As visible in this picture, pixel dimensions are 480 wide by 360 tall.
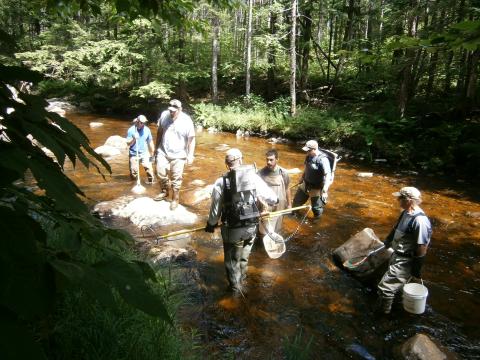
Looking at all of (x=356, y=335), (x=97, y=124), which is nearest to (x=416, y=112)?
(x=356, y=335)

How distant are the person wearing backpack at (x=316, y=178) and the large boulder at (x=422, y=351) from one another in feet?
11.0

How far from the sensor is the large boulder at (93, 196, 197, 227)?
6789 millimetres

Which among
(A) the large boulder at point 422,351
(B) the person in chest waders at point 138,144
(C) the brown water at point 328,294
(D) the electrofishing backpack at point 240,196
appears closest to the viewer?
(A) the large boulder at point 422,351

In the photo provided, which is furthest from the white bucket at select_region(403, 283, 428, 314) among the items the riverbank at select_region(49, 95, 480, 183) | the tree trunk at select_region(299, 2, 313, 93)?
the tree trunk at select_region(299, 2, 313, 93)

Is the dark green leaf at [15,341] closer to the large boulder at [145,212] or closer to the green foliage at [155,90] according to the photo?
the large boulder at [145,212]

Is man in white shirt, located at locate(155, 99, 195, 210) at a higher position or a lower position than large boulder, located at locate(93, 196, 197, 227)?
higher

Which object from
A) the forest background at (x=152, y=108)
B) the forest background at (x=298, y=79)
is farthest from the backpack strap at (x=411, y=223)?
the forest background at (x=298, y=79)

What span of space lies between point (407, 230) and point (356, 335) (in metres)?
1.36

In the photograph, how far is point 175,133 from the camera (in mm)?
7137

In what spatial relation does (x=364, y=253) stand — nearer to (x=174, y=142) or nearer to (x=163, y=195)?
(x=174, y=142)

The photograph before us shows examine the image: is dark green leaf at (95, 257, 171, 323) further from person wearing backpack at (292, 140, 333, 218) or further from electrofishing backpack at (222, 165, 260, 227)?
person wearing backpack at (292, 140, 333, 218)

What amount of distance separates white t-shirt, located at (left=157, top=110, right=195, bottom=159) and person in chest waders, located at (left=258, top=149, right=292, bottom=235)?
72.7 inches

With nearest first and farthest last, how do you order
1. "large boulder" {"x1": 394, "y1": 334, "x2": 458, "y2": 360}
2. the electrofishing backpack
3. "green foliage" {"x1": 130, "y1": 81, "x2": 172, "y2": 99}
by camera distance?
"large boulder" {"x1": 394, "y1": 334, "x2": 458, "y2": 360}
the electrofishing backpack
"green foliage" {"x1": 130, "y1": 81, "x2": 172, "y2": 99}

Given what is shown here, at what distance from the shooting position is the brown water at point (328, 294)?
418cm
